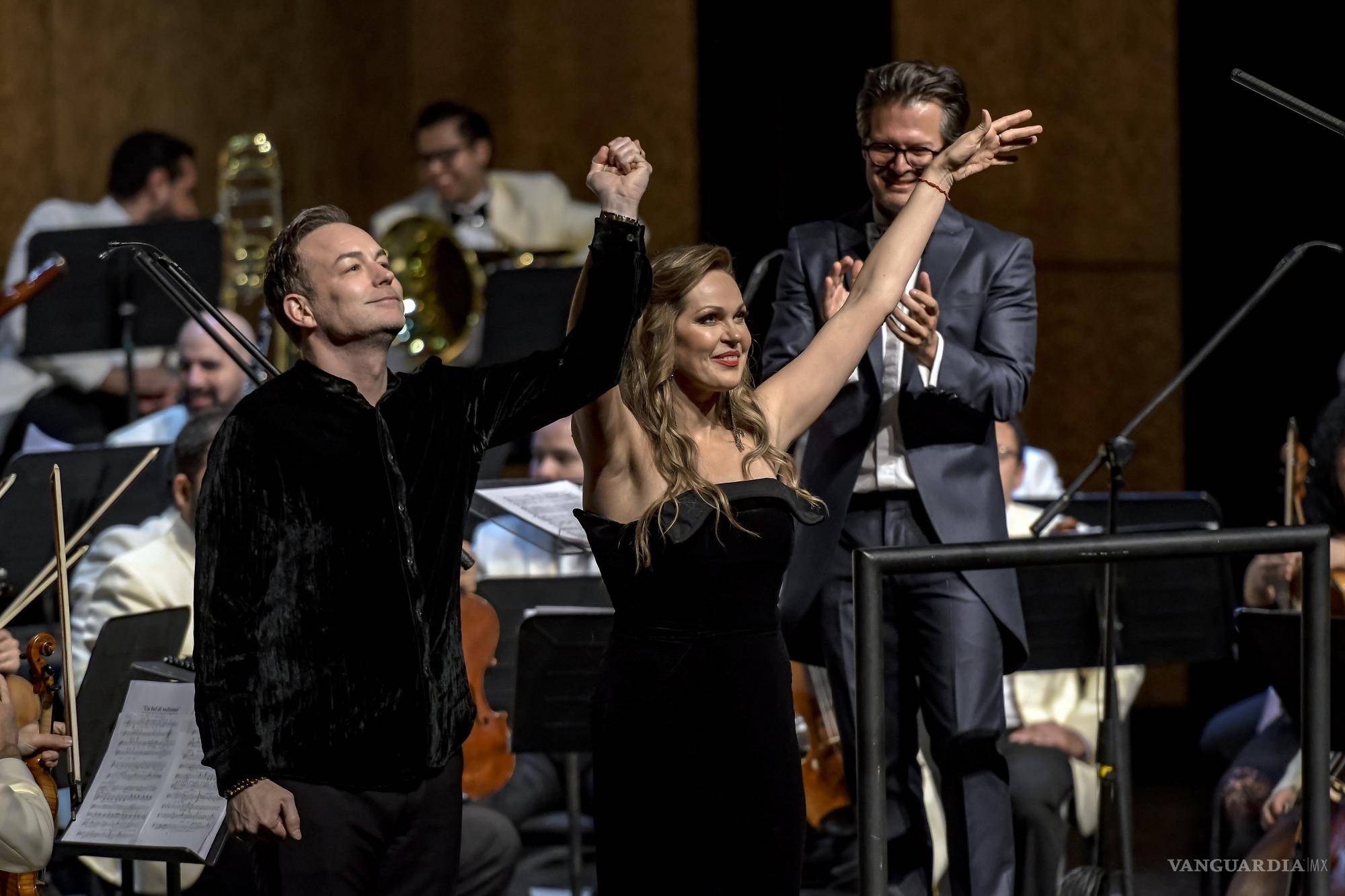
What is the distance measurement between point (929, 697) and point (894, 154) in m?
0.90

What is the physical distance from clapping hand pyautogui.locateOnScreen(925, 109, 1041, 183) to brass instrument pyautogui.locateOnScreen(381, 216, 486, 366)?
3736 millimetres

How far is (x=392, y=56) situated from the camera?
7.77 m

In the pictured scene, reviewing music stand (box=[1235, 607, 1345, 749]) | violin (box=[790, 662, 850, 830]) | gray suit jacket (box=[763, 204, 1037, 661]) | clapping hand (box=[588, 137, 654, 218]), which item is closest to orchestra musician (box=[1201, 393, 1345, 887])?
music stand (box=[1235, 607, 1345, 749])

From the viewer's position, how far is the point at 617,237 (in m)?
2.32

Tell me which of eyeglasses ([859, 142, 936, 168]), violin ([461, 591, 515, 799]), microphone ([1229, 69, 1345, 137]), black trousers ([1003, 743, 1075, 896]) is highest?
microphone ([1229, 69, 1345, 137])

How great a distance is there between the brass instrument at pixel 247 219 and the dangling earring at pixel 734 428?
12.6 feet

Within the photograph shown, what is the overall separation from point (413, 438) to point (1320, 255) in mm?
4384

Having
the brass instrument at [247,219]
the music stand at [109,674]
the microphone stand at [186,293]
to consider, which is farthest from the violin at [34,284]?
the microphone stand at [186,293]

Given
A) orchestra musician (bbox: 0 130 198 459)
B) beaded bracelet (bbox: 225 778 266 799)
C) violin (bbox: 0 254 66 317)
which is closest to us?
beaded bracelet (bbox: 225 778 266 799)

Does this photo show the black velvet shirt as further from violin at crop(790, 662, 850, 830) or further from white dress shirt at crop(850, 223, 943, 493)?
violin at crop(790, 662, 850, 830)

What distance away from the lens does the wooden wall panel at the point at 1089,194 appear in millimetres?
6750

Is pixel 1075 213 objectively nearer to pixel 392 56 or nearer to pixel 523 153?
pixel 523 153

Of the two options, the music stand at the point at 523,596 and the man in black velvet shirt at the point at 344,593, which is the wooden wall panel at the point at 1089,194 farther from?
the man in black velvet shirt at the point at 344,593

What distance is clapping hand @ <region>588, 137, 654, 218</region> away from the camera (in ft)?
7.66
